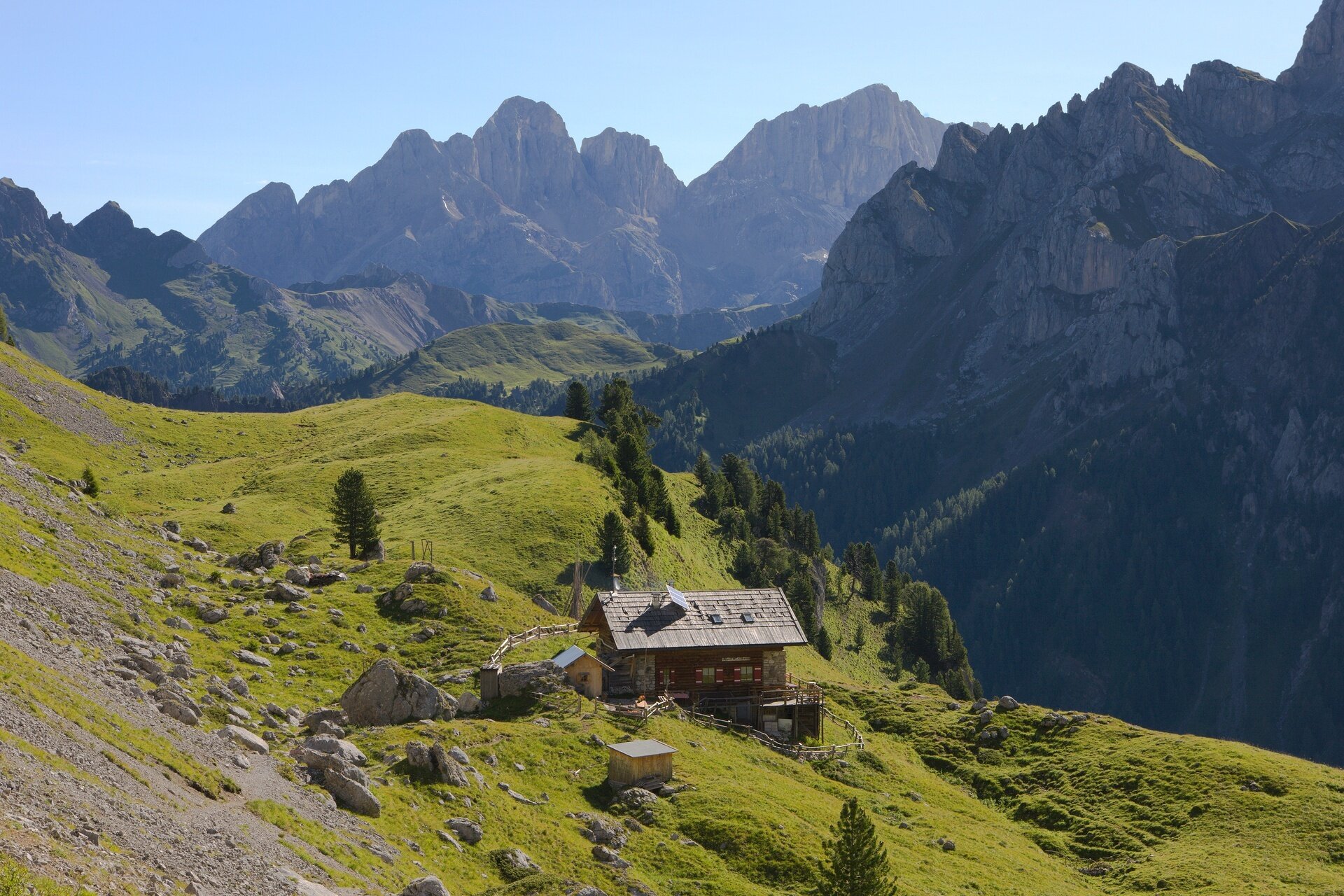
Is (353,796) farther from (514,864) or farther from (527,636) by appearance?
(527,636)

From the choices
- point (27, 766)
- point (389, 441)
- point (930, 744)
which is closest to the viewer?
point (27, 766)

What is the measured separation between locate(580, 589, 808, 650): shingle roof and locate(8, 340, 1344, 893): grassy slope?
5400 mm

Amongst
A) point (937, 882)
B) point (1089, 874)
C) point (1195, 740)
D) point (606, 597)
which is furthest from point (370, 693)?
point (1195, 740)

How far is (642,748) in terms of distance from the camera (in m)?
50.0

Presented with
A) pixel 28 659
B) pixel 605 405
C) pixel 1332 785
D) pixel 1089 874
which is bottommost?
pixel 1089 874

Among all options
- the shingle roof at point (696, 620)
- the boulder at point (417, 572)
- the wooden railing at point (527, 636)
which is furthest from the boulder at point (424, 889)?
the boulder at point (417, 572)

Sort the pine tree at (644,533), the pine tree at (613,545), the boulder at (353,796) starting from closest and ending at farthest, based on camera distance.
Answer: the boulder at (353,796) < the pine tree at (613,545) < the pine tree at (644,533)

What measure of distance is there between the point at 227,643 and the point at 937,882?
122ft

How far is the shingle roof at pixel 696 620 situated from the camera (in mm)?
66500

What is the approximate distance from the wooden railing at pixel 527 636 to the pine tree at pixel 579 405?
365ft

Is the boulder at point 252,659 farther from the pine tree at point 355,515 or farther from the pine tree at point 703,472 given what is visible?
the pine tree at point 703,472

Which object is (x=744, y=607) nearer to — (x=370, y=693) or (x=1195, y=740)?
(x=370, y=693)

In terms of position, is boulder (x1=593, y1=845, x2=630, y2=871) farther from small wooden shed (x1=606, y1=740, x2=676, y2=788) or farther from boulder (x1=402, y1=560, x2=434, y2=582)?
boulder (x1=402, y1=560, x2=434, y2=582)

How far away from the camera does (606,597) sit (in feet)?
224
